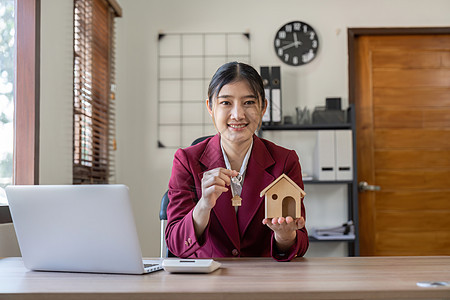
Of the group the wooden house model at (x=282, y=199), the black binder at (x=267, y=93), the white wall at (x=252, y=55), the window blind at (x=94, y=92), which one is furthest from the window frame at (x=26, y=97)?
the black binder at (x=267, y=93)

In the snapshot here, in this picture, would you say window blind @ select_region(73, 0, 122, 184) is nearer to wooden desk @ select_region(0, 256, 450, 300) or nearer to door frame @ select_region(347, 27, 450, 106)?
wooden desk @ select_region(0, 256, 450, 300)

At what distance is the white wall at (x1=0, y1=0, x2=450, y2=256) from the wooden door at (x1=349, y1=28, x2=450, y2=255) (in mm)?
159

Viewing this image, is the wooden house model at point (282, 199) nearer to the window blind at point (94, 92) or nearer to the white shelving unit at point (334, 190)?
the window blind at point (94, 92)

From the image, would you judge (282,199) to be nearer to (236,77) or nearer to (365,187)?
(236,77)

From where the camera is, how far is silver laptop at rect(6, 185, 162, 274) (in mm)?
1119

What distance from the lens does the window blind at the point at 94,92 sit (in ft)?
8.97

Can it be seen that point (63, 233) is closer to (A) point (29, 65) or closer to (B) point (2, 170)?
(B) point (2, 170)

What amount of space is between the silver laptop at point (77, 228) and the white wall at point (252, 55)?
7.89 ft

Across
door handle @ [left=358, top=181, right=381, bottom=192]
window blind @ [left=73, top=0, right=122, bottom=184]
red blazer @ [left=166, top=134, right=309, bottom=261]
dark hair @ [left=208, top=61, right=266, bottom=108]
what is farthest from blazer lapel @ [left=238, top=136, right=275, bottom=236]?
door handle @ [left=358, top=181, right=381, bottom=192]

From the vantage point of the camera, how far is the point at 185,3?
3.72 metres

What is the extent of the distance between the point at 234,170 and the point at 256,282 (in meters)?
0.55

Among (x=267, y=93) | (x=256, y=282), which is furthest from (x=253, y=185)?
(x=267, y=93)

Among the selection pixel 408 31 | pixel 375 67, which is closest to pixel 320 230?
pixel 375 67

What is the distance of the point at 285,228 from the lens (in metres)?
1.32
